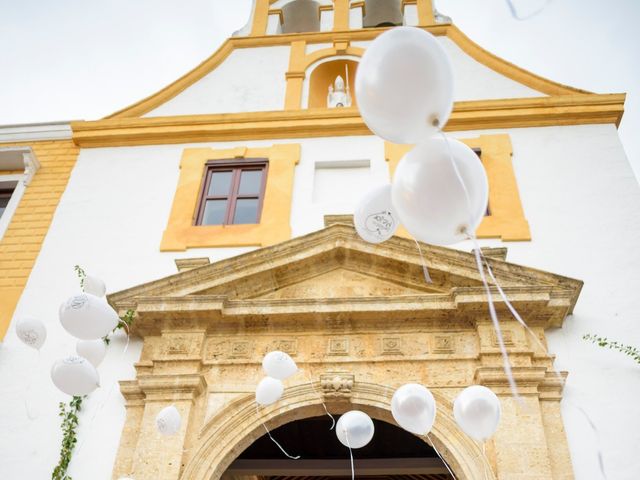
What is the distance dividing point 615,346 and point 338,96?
5.61 metres

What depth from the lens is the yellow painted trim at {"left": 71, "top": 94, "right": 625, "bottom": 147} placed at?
8.55 metres

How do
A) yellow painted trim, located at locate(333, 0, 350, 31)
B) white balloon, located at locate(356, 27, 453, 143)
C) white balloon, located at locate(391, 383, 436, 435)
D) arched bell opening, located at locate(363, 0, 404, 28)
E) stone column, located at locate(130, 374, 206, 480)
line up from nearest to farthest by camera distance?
white balloon, located at locate(356, 27, 453, 143), white balloon, located at locate(391, 383, 436, 435), stone column, located at locate(130, 374, 206, 480), yellow painted trim, located at locate(333, 0, 350, 31), arched bell opening, located at locate(363, 0, 404, 28)

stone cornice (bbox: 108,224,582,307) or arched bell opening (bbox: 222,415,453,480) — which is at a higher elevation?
stone cornice (bbox: 108,224,582,307)

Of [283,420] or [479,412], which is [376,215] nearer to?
[479,412]

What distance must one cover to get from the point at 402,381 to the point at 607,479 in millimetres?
1920

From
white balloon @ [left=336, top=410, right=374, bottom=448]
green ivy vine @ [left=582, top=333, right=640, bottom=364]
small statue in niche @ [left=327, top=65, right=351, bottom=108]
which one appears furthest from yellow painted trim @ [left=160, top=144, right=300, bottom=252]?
green ivy vine @ [left=582, top=333, right=640, bottom=364]

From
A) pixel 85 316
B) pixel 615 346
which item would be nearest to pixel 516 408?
pixel 615 346

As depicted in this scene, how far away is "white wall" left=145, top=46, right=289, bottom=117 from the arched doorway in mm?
4791

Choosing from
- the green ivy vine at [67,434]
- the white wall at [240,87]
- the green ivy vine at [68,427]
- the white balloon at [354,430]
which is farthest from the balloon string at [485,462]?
the white wall at [240,87]

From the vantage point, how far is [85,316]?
16.3 feet

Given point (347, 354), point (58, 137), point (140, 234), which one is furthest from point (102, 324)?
point (58, 137)

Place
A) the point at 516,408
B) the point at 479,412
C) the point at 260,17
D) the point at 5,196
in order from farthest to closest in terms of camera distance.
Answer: the point at 260,17, the point at 5,196, the point at 516,408, the point at 479,412

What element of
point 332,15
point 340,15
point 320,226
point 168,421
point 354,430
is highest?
point 332,15

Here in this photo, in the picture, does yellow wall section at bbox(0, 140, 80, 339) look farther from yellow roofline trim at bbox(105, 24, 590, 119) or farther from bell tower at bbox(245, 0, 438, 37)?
bell tower at bbox(245, 0, 438, 37)
